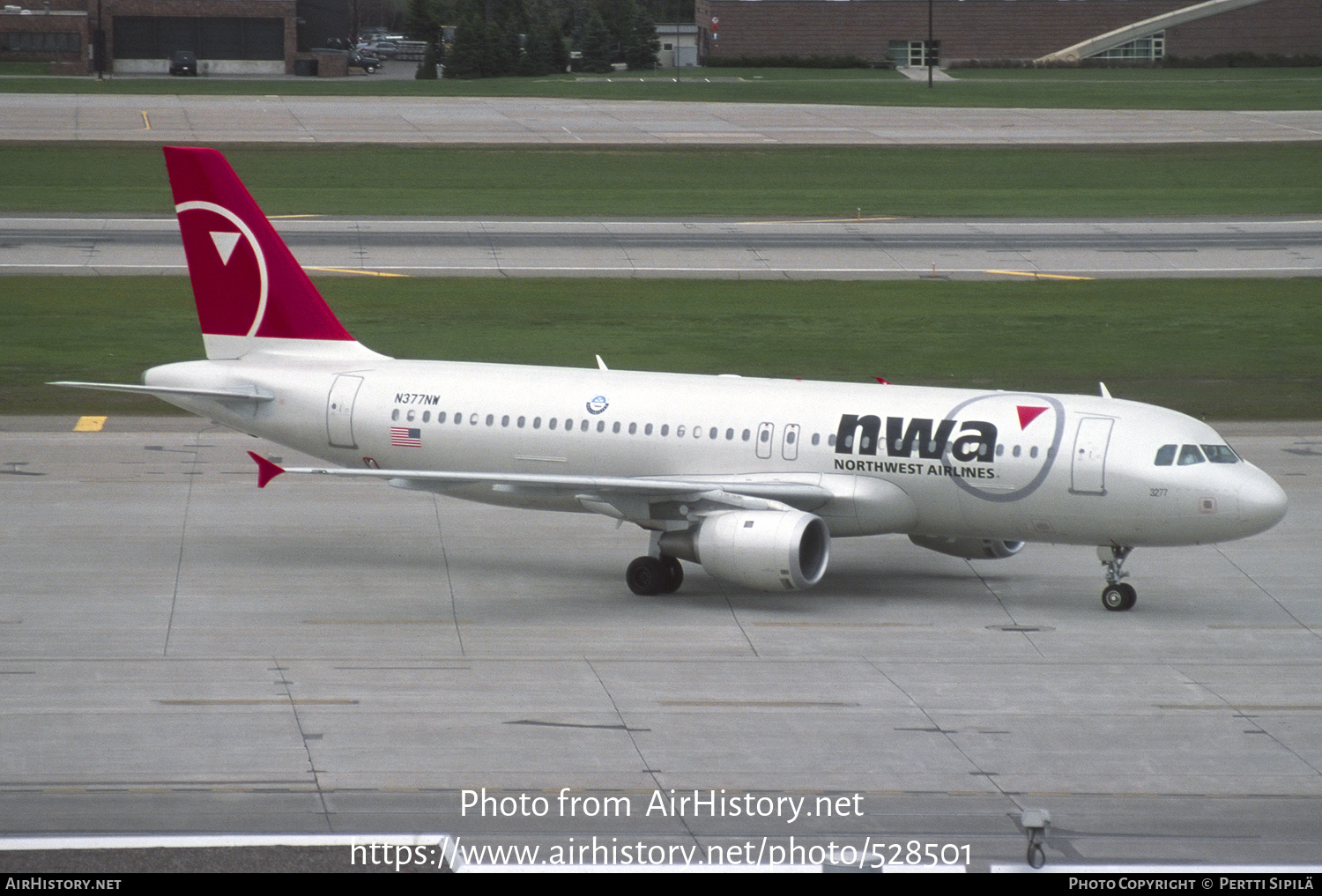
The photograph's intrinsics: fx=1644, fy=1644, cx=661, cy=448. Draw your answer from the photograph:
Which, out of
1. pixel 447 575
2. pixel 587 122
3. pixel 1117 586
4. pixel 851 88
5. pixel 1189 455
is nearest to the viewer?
pixel 1189 455

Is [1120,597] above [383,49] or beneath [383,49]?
beneath

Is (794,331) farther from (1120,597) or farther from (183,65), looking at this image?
(183,65)

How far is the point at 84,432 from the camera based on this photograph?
42.0 meters

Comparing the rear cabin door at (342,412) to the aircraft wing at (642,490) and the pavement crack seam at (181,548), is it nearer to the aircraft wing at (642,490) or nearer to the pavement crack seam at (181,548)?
the aircraft wing at (642,490)

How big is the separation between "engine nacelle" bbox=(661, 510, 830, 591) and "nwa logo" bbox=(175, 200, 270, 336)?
437 inches

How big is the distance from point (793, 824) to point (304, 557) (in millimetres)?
15306

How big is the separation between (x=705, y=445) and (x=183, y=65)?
450ft

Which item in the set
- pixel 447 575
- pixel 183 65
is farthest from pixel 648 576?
pixel 183 65

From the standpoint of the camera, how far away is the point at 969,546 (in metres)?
30.8

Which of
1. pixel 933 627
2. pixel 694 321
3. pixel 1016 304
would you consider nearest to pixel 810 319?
pixel 694 321

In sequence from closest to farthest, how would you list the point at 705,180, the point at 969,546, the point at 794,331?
the point at 969,546, the point at 794,331, the point at 705,180

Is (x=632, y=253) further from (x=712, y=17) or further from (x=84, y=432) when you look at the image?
(x=712, y=17)

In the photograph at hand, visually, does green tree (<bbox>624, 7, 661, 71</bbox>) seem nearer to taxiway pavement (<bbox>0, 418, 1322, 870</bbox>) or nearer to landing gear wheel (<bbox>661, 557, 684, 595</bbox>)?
taxiway pavement (<bbox>0, 418, 1322, 870</bbox>)

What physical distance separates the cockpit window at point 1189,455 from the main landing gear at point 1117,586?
1.99 metres
